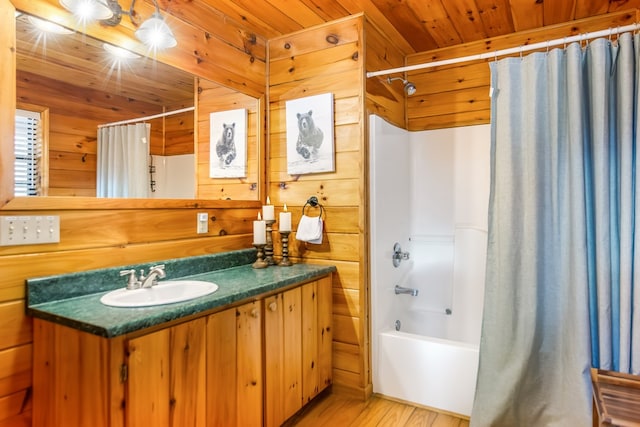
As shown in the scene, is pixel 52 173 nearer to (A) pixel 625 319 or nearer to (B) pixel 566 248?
(B) pixel 566 248

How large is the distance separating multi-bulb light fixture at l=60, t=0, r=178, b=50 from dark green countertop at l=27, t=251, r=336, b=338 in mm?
1073

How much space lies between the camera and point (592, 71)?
1.79m

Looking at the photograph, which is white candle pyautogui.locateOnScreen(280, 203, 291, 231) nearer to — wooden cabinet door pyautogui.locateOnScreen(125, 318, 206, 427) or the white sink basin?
the white sink basin

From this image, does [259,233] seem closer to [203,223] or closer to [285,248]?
[285,248]

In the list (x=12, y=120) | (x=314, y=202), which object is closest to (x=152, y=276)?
(x=12, y=120)

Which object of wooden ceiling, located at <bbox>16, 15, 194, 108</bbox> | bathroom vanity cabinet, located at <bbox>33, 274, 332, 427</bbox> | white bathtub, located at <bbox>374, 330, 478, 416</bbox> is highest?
wooden ceiling, located at <bbox>16, 15, 194, 108</bbox>

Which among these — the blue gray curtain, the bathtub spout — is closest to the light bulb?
the blue gray curtain

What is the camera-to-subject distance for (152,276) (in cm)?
172

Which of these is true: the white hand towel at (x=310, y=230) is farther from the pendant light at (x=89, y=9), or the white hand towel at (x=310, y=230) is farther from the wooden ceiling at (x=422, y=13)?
the pendant light at (x=89, y=9)

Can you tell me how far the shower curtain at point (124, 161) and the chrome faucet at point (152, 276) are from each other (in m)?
0.37

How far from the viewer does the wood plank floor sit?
6.79ft

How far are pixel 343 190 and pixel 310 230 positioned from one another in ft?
1.04

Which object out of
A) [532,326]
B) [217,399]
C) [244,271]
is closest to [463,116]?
[532,326]

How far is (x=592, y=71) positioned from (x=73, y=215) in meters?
2.38
